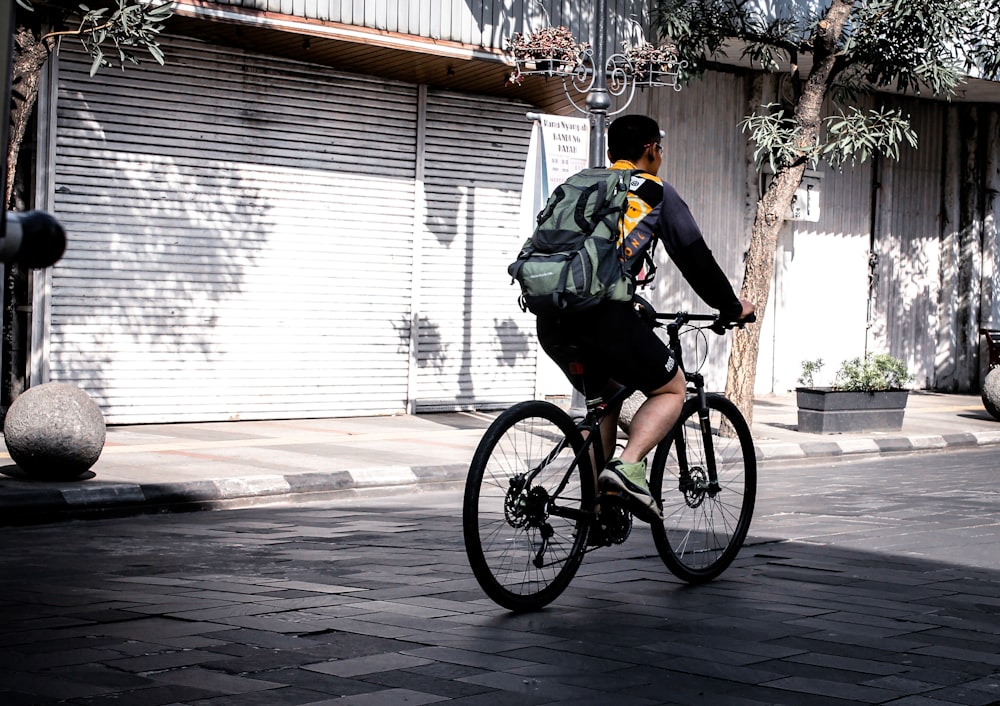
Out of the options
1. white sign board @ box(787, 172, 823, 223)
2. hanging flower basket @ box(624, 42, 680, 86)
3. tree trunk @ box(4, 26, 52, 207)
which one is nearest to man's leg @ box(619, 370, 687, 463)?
tree trunk @ box(4, 26, 52, 207)

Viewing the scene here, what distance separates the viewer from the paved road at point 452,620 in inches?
181

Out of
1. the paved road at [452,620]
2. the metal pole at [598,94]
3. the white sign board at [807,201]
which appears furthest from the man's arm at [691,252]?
the white sign board at [807,201]

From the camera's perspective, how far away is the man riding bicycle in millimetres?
5781

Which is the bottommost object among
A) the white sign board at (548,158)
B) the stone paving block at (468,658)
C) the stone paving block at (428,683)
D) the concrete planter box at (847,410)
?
the stone paving block at (468,658)

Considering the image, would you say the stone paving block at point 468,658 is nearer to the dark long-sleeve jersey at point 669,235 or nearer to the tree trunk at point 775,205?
the dark long-sleeve jersey at point 669,235

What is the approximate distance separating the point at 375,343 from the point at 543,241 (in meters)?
10.8

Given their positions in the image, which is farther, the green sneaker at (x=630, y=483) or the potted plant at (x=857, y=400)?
the potted plant at (x=857, y=400)

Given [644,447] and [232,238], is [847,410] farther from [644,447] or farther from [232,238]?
[644,447]

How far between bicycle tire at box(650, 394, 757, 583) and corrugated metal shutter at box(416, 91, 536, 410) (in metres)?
9.98

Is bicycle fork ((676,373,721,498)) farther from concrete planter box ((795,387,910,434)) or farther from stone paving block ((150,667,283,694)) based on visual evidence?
concrete planter box ((795,387,910,434))

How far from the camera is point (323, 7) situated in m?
14.3

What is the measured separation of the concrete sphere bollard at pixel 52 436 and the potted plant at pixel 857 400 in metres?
8.30

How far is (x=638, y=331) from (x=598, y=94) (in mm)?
8170

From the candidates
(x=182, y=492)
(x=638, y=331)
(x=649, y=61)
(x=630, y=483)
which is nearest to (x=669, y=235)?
(x=638, y=331)
